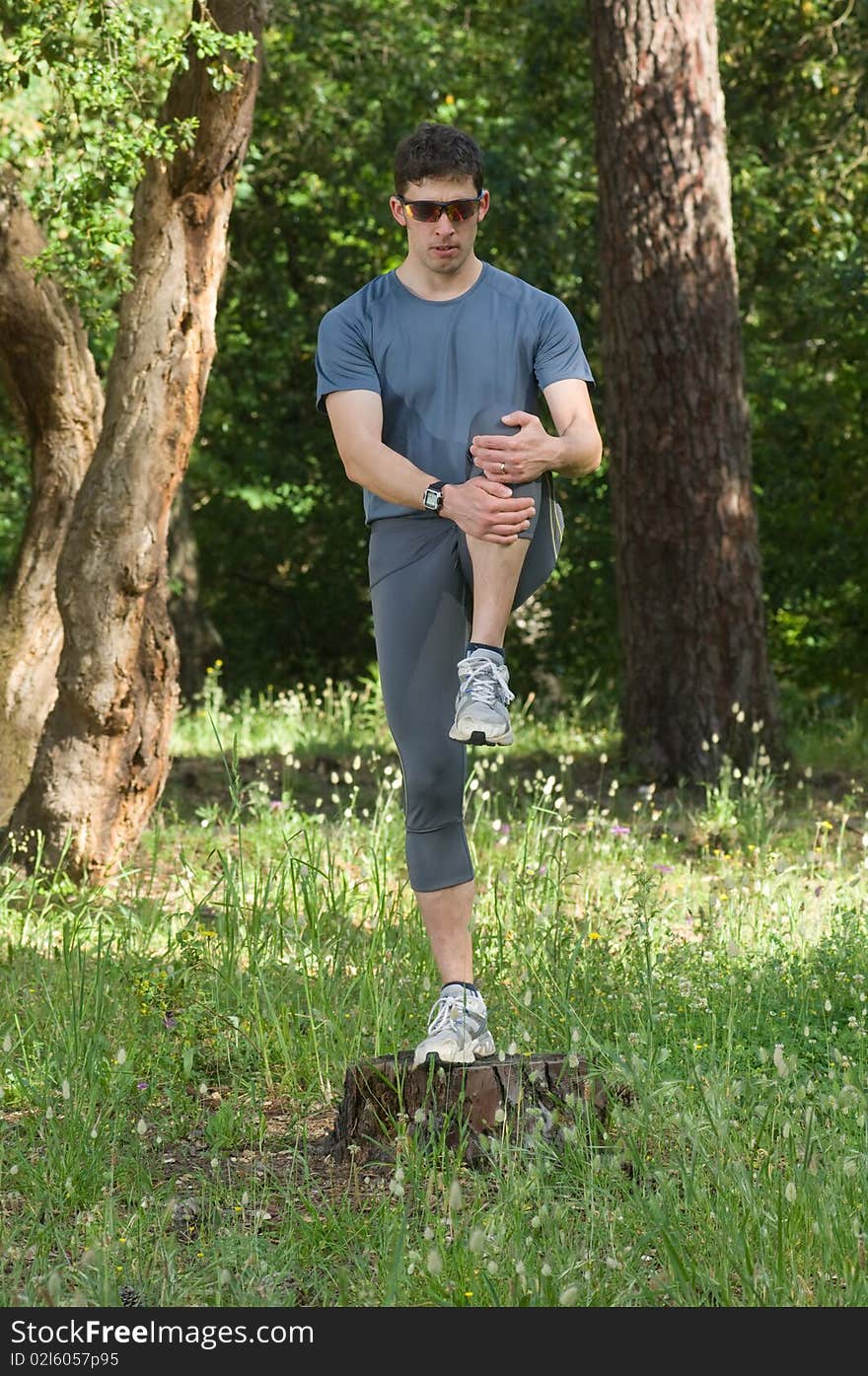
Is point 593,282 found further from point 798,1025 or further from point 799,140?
point 798,1025

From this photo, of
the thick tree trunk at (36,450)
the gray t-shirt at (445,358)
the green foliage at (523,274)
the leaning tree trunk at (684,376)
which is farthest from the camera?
the green foliage at (523,274)

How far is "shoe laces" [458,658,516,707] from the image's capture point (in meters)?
Answer: 3.79

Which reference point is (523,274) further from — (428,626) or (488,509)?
(488,509)

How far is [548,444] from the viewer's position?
389 cm

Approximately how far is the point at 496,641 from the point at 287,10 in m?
13.7

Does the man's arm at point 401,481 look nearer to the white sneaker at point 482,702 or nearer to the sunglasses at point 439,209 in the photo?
the white sneaker at point 482,702

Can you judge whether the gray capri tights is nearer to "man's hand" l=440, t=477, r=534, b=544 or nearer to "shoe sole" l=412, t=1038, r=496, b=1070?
"man's hand" l=440, t=477, r=534, b=544

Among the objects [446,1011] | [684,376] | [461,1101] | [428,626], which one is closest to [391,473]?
[428,626]

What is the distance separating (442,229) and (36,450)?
505cm

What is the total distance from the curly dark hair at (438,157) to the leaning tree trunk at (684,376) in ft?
18.4

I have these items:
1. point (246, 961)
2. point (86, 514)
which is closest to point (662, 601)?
point (86, 514)

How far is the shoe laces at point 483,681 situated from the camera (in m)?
3.79

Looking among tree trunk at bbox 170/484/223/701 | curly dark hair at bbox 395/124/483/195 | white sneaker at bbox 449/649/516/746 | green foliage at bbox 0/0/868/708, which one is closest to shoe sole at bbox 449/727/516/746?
white sneaker at bbox 449/649/516/746

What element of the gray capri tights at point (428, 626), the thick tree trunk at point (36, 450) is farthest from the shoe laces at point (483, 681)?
the thick tree trunk at point (36, 450)
